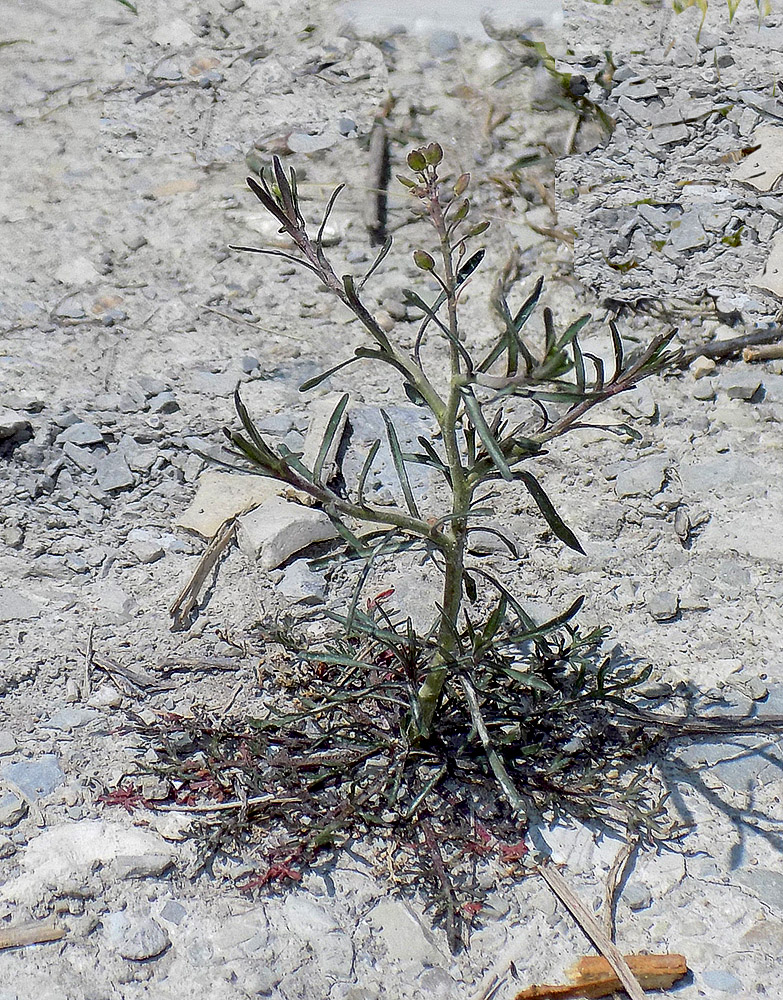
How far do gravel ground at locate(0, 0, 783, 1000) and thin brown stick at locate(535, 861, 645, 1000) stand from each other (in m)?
0.03

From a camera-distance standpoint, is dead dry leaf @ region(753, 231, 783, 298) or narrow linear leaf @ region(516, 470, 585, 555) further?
dead dry leaf @ region(753, 231, 783, 298)

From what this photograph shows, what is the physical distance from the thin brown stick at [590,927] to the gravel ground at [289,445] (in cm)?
3

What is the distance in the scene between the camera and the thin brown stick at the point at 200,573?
236 cm

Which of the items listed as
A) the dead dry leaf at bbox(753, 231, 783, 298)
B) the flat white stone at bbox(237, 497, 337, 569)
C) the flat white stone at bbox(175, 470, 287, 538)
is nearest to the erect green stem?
the flat white stone at bbox(237, 497, 337, 569)

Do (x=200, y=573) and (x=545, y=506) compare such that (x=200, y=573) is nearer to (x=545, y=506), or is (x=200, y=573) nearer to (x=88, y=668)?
(x=88, y=668)

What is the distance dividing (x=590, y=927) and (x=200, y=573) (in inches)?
46.1

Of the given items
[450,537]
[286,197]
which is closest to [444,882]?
[450,537]

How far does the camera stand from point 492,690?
2012 mm

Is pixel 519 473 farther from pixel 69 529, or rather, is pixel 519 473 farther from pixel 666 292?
pixel 666 292

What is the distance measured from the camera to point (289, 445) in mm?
2818

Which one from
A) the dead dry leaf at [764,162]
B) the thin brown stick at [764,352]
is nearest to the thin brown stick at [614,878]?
the thin brown stick at [764,352]

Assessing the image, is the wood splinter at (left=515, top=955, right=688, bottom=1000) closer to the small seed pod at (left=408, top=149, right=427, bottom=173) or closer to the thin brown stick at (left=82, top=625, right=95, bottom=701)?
the thin brown stick at (left=82, top=625, right=95, bottom=701)

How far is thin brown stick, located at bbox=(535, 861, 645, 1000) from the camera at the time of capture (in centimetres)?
170

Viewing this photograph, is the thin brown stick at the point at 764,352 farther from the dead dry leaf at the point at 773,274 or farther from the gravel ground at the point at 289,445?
the dead dry leaf at the point at 773,274
